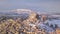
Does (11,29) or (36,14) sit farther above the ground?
(36,14)

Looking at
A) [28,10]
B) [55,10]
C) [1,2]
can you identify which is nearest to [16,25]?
[28,10]

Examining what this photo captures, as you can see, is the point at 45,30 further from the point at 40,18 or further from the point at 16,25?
→ the point at 16,25

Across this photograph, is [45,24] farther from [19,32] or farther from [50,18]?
[19,32]

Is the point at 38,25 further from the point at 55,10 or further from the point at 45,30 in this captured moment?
the point at 55,10

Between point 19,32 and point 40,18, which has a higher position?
point 40,18

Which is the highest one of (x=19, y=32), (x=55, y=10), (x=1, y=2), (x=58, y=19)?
(x=1, y=2)

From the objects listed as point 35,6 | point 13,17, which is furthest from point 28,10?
point 13,17

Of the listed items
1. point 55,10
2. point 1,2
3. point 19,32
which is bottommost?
point 19,32
